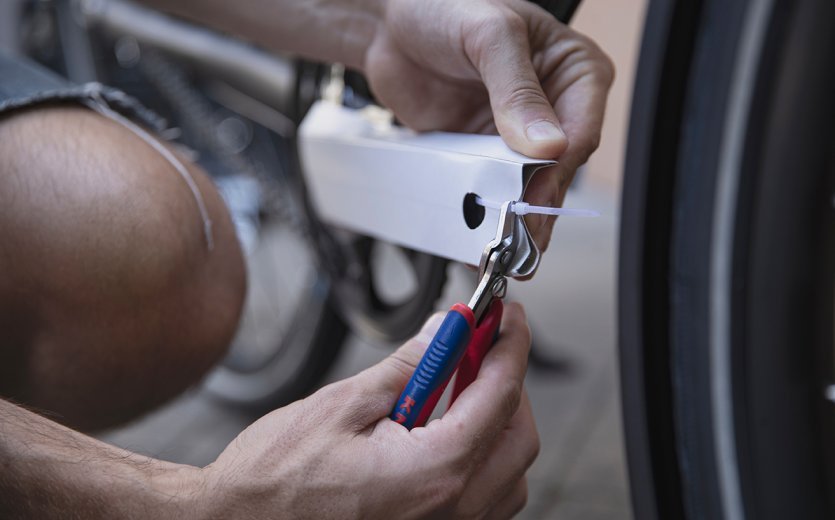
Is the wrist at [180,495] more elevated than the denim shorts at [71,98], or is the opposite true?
the denim shorts at [71,98]

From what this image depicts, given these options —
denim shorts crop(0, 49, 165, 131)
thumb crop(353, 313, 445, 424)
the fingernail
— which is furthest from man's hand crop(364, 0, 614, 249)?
denim shorts crop(0, 49, 165, 131)

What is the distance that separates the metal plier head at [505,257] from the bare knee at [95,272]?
0.26 m

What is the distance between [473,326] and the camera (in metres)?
0.43

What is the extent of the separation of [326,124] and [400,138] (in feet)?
0.41

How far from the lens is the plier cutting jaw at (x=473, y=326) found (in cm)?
42

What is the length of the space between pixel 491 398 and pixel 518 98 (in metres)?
0.18

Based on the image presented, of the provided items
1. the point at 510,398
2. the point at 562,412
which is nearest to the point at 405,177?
the point at 510,398

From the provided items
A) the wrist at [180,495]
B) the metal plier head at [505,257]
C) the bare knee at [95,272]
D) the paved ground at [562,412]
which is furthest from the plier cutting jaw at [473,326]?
the paved ground at [562,412]

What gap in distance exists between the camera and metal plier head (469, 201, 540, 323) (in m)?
0.44

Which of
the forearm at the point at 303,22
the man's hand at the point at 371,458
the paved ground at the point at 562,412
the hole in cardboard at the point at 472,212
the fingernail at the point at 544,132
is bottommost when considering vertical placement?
the paved ground at the point at 562,412

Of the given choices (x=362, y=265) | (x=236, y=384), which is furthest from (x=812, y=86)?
(x=236, y=384)

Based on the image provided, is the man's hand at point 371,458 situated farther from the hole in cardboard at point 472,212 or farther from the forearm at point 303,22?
the forearm at point 303,22

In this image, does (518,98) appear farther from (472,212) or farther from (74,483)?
(74,483)

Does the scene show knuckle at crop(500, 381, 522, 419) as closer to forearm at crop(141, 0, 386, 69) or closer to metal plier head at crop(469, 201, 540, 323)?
Answer: metal plier head at crop(469, 201, 540, 323)
